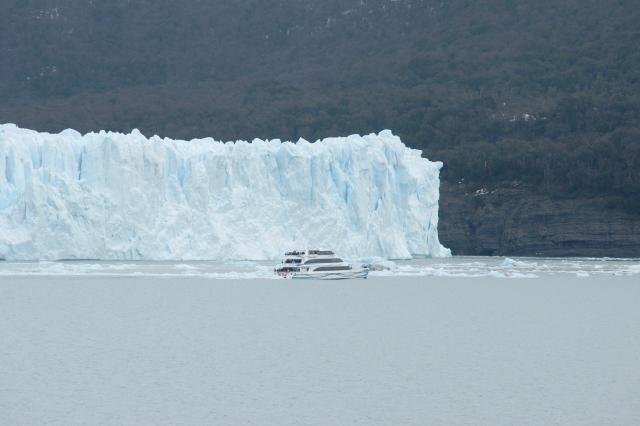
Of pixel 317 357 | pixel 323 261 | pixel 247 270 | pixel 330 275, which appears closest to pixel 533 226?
pixel 247 270

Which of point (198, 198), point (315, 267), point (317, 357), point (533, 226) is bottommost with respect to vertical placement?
point (317, 357)

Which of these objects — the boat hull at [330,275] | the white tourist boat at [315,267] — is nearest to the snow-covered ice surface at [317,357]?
the white tourist boat at [315,267]

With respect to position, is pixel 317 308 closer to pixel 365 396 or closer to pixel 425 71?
pixel 365 396

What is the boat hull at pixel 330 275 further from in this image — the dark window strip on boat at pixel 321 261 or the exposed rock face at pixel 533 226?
the exposed rock face at pixel 533 226

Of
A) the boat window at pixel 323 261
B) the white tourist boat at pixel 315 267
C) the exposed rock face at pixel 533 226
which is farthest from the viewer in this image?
the exposed rock face at pixel 533 226

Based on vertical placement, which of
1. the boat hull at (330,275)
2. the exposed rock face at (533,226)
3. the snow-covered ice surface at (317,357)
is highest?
the exposed rock face at (533,226)

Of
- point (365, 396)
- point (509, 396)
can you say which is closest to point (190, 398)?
point (365, 396)

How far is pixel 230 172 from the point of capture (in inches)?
1516

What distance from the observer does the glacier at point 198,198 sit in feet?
117

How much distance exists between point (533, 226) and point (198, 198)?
20.6 meters

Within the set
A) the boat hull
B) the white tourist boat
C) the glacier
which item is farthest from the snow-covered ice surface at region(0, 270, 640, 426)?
the glacier

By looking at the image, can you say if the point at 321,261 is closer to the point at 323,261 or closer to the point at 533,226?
the point at 323,261

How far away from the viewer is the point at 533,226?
2092 inches

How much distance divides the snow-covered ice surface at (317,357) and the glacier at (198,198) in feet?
21.8
